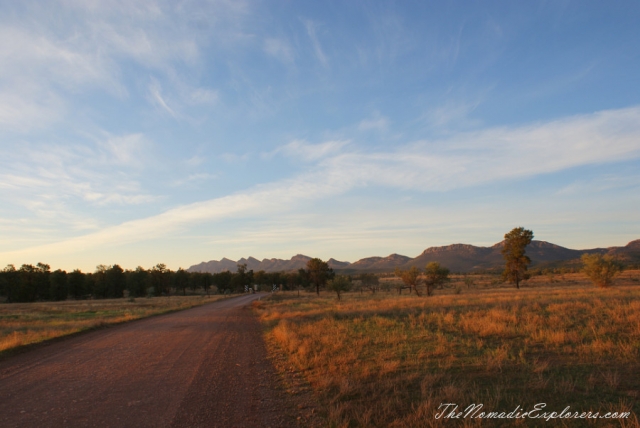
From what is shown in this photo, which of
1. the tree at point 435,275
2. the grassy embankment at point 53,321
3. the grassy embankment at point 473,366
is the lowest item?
the grassy embankment at point 473,366

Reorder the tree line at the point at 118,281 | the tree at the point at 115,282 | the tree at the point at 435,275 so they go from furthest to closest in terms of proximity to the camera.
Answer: the tree at the point at 115,282 → the tree line at the point at 118,281 → the tree at the point at 435,275

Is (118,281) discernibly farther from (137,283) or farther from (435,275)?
(435,275)

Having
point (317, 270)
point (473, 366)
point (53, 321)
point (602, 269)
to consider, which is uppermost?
point (317, 270)

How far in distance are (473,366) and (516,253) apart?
49547mm

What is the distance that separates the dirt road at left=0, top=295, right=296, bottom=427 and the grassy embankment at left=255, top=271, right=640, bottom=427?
123 centimetres

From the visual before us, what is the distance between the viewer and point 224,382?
880cm

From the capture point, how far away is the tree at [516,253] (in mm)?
52531

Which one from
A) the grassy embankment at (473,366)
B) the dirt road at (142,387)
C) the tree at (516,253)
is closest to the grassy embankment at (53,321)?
the dirt road at (142,387)

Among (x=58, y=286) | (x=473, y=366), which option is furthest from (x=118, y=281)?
(x=473, y=366)

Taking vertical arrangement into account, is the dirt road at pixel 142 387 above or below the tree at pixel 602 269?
below

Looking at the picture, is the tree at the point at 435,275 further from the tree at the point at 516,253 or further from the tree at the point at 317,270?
the tree at the point at 317,270

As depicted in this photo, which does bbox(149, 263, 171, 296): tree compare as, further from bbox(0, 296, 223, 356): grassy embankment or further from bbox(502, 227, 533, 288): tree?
bbox(502, 227, 533, 288): tree

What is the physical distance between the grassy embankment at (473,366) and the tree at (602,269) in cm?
3177

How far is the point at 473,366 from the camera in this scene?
9.01m
